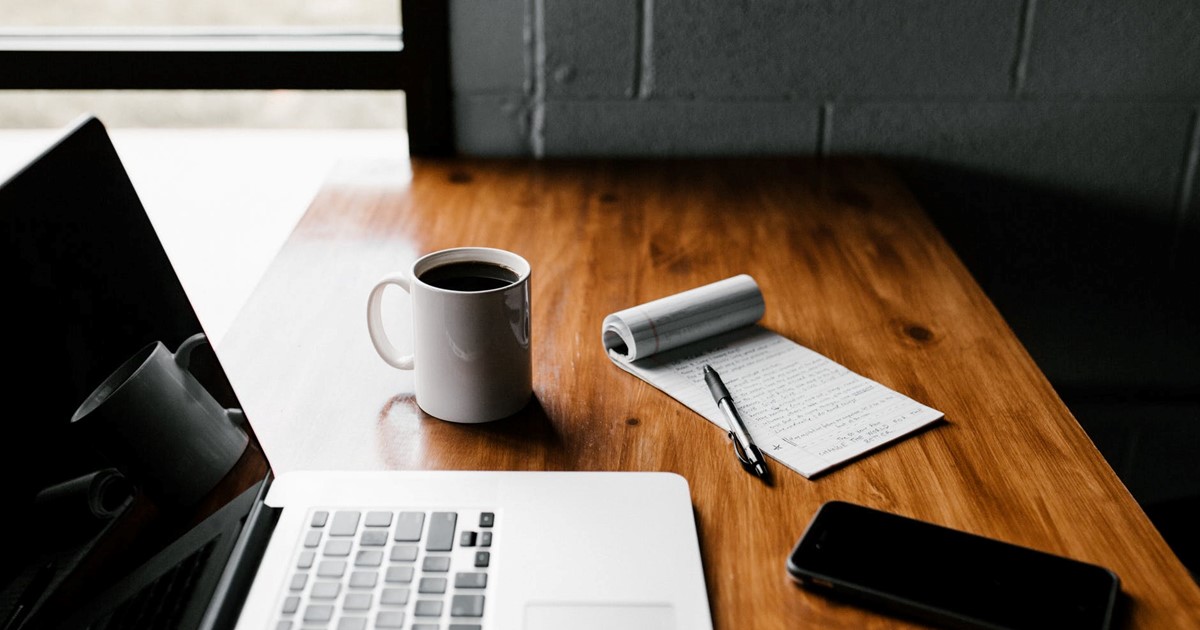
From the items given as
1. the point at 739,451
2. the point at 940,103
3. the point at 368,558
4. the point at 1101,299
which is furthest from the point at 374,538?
the point at 1101,299

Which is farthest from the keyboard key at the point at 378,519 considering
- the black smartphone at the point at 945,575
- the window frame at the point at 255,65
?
the window frame at the point at 255,65

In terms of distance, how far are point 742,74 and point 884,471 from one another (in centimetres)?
84

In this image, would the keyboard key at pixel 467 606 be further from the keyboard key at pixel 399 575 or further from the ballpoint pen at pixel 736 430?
the ballpoint pen at pixel 736 430

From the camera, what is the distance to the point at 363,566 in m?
0.60

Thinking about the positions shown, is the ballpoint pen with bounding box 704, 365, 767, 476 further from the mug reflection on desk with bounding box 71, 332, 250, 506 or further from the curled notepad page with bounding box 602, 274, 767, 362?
the mug reflection on desk with bounding box 71, 332, 250, 506

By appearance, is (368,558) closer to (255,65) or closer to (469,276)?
(469,276)

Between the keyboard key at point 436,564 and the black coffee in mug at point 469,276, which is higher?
the black coffee in mug at point 469,276

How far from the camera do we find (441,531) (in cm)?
63

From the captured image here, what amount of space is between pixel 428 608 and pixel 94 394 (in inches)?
8.4

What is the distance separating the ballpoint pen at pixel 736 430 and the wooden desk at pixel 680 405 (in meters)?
0.01

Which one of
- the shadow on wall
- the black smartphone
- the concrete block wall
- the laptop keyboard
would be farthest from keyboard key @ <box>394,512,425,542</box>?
the shadow on wall

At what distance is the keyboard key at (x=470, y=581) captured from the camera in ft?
1.94

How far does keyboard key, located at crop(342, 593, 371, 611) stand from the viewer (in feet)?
1.88

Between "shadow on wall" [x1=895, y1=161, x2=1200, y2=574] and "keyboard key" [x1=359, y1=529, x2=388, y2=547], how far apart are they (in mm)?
1093
